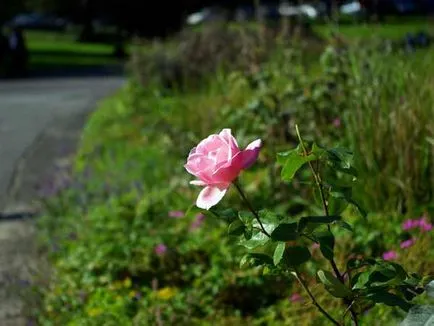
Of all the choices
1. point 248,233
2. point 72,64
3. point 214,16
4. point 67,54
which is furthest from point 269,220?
point 67,54

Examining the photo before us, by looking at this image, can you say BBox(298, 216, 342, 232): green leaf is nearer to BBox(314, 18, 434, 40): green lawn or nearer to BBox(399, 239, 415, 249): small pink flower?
BBox(399, 239, 415, 249): small pink flower

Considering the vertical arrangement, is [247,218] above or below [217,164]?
below

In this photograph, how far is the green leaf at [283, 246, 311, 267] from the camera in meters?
2.70

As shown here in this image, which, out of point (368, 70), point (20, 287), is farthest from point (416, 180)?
point (20, 287)

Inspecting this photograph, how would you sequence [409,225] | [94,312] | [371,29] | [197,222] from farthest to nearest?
[371,29]
[197,222]
[409,225]
[94,312]

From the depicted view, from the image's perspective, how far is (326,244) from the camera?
2.70 meters

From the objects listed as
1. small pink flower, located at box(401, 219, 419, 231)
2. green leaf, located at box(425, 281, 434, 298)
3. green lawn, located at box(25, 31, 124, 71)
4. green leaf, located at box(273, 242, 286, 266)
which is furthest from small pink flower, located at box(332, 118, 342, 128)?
green lawn, located at box(25, 31, 124, 71)

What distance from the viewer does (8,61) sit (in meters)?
31.7

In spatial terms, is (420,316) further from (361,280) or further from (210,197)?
(210,197)

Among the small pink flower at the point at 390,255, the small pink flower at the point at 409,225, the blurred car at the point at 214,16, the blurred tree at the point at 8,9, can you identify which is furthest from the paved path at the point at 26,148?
the blurred tree at the point at 8,9

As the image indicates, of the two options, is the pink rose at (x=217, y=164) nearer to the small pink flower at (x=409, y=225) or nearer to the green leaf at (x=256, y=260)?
the green leaf at (x=256, y=260)

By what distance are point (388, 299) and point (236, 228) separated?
0.45 metres

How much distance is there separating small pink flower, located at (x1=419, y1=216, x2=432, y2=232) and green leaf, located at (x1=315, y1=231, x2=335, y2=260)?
6.49 feet

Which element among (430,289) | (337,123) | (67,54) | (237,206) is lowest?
(67,54)
